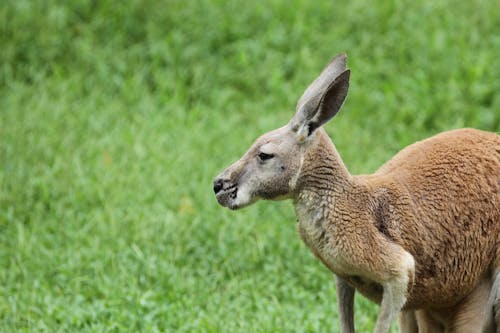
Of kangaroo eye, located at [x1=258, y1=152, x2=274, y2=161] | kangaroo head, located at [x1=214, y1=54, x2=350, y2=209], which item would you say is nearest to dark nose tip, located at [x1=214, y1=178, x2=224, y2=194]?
kangaroo head, located at [x1=214, y1=54, x2=350, y2=209]

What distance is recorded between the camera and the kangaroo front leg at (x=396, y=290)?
431 centimetres

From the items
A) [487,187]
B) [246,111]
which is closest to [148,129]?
[246,111]

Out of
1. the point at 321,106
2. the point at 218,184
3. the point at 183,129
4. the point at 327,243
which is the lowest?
the point at 327,243

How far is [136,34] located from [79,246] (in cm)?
363

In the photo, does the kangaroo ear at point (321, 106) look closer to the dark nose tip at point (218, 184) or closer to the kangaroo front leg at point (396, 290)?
the dark nose tip at point (218, 184)

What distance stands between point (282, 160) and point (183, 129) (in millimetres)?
4128

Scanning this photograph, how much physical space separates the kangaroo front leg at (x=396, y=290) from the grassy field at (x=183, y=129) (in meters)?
1.39

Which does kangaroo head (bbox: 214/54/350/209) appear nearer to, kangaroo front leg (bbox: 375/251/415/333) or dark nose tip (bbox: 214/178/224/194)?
dark nose tip (bbox: 214/178/224/194)

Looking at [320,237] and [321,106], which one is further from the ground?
[321,106]

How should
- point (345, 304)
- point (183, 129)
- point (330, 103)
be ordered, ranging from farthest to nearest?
point (183, 129) → point (345, 304) → point (330, 103)

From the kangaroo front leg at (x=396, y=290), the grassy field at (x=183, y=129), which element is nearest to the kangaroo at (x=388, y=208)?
the kangaroo front leg at (x=396, y=290)

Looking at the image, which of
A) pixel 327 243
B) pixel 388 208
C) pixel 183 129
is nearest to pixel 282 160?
pixel 327 243

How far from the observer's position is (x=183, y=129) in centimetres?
844

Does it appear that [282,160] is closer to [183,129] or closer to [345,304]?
[345,304]
